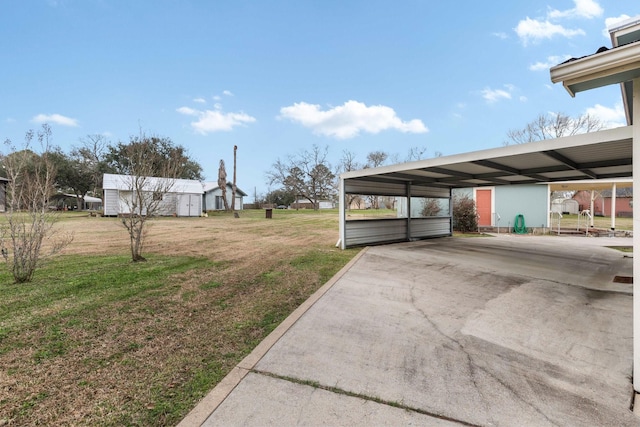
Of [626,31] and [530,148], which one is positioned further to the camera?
[530,148]

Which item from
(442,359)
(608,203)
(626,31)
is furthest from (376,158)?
(442,359)

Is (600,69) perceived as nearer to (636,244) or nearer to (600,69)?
(600,69)

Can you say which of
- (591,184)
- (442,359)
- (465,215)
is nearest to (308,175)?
(465,215)

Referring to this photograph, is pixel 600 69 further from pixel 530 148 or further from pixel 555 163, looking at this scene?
pixel 555 163

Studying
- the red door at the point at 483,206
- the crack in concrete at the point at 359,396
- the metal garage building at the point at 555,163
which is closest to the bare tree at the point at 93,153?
the metal garage building at the point at 555,163

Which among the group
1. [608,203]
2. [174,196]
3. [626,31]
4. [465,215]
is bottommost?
[465,215]

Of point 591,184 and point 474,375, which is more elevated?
point 591,184

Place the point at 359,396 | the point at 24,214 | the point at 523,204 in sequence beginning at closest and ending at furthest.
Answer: the point at 359,396 → the point at 24,214 → the point at 523,204

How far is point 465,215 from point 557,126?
69.3 ft

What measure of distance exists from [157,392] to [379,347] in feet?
6.62

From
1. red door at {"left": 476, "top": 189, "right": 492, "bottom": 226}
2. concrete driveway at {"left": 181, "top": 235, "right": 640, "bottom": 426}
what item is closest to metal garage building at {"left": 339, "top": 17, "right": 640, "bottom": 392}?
concrete driveway at {"left": 181, "top": 235, "right": 640, "bottom": 426}

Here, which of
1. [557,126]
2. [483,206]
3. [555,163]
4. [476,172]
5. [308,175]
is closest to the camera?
[555,163]

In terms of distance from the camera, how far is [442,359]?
9.19ft

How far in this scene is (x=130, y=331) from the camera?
3.11 metres
